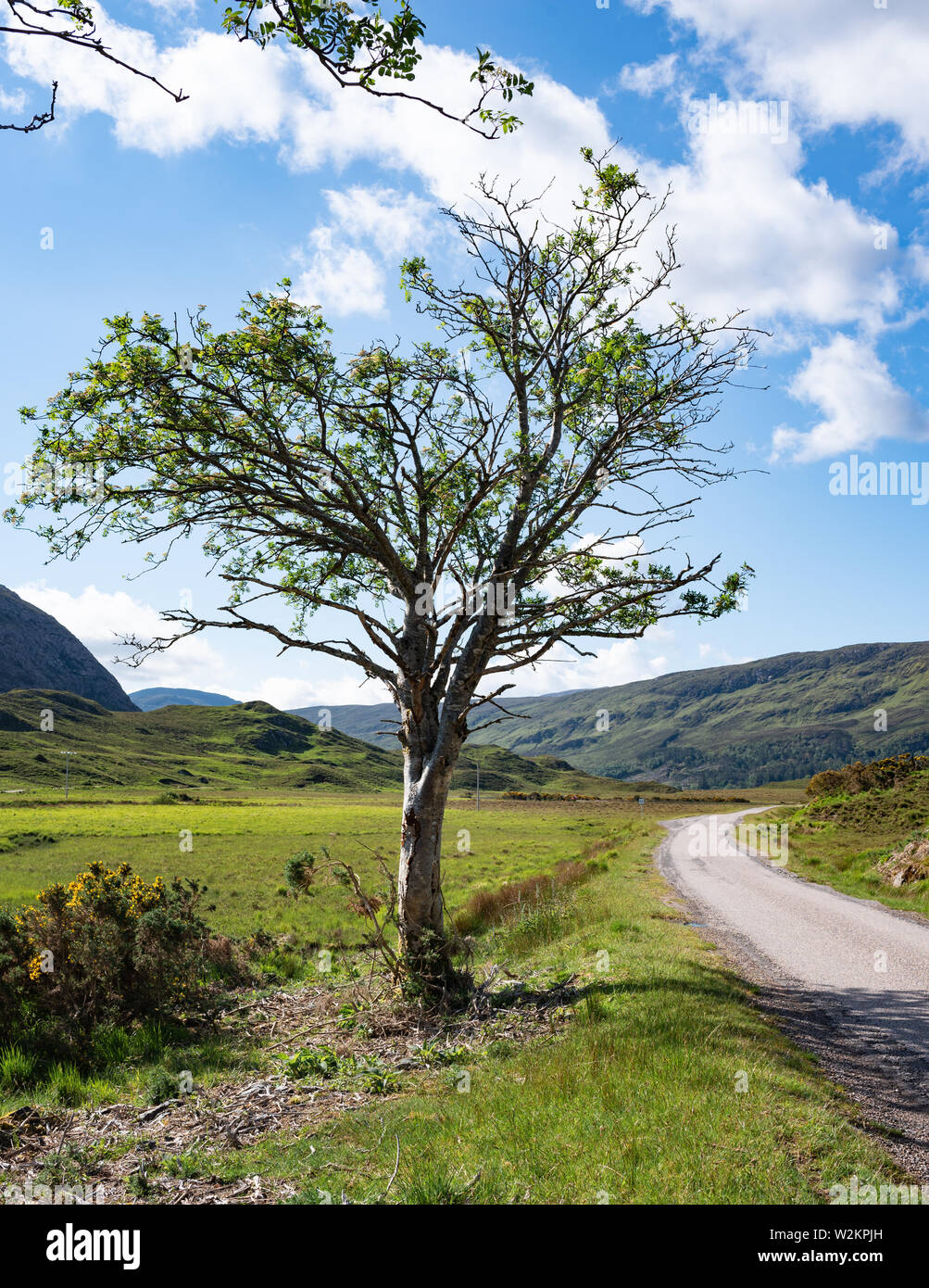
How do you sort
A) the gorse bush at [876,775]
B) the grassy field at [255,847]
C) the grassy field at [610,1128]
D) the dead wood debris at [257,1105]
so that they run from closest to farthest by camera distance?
the grassy field at [610,1128], the dead wood debris at [257,1105], the grassy field at [255,847], the gorse bush at [876,775]

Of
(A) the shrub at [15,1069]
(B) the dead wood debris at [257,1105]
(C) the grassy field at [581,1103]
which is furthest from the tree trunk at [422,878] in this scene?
(A) the shrub at [15,1069]

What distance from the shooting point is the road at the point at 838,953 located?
10430 mm

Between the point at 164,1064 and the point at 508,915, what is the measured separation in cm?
1311

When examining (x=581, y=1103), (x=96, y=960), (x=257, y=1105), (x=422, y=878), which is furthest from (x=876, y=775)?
(x=257, y=1105)

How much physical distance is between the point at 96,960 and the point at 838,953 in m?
16.0

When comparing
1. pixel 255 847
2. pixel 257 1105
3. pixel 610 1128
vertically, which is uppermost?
pixel 610 1128

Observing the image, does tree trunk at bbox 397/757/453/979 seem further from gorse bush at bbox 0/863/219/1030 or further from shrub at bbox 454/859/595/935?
shrub at bbox 454/859/595/935

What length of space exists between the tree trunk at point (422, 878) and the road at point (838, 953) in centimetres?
666

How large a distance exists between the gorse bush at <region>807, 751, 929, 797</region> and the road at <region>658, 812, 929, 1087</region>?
24.1 meters

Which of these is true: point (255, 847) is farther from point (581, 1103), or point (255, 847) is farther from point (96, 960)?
point (581, 1103)

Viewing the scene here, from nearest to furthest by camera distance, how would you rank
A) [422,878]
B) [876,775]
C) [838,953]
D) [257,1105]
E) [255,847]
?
1. [257,1105]
2. [422,878]
3. [838,953]
4. [876,775]
5. [255,847]

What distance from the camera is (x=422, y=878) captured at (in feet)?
44.2

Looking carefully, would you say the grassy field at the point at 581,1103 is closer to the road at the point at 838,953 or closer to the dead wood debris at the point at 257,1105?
the dead wood debris at the point at 257,1105
